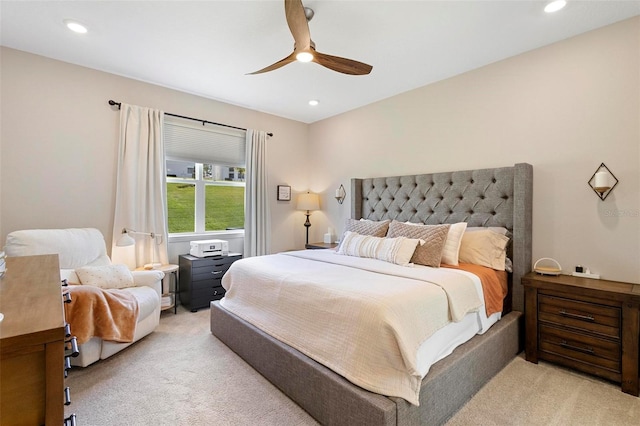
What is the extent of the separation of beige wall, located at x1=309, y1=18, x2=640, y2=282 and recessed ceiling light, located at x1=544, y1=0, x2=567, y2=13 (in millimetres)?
568

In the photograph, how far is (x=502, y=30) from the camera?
2432 mm

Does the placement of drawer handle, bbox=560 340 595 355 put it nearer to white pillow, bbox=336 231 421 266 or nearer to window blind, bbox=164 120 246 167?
white pillow, bbox=336 231 421 266

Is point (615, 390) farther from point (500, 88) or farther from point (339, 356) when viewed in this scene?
point (500, 88)

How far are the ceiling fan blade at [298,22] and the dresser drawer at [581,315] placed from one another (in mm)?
2661

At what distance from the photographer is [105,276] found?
2727 mm

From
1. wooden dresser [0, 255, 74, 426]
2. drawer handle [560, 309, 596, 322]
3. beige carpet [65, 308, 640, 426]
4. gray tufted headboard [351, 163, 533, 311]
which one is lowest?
beige carpet [65, 308, 640, 426]

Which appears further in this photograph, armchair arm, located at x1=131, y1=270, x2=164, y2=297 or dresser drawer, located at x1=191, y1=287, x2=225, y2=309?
dresser drawer, located at x1=191, y1=287, x2=225, y2=309

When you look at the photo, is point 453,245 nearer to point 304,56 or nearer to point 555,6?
point 555,6

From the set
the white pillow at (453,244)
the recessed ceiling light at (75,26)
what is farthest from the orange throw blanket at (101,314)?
the white pillow at (453,244)

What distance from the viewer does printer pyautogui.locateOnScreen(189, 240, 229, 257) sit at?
3.65 m

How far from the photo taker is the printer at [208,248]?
144 inches

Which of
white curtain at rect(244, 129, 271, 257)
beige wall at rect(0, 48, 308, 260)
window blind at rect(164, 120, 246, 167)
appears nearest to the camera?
beige wall at rect(0, 48, 308, 260)

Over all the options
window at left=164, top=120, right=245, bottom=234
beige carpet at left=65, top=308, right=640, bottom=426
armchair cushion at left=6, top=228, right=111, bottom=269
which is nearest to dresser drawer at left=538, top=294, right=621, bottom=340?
beige carpet at left=65, top=308, right=640, bottom=426

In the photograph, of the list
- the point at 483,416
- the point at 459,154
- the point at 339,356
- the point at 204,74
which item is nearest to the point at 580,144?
the point at 459,154
